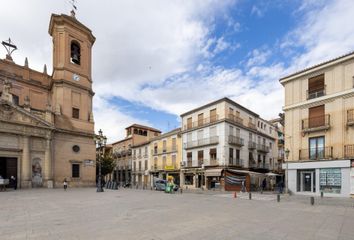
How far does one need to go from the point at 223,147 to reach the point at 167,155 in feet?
37.9

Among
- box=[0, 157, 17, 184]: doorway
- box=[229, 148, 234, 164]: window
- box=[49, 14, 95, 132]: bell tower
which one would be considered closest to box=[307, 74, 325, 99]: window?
box=[229, 148, 234, 164]: window

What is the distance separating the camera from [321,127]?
2095cm

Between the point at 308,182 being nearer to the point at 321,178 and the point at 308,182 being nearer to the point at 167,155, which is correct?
the point at 321,178

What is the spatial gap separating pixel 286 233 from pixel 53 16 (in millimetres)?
33490

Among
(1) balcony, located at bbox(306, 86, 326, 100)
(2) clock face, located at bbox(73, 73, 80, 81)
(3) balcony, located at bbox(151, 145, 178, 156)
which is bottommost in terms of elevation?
(3) balcony, located at bbox(151, 145, 178, 156)

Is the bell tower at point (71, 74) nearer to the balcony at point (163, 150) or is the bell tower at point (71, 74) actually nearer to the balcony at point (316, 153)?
the balcony at point (163, 150)

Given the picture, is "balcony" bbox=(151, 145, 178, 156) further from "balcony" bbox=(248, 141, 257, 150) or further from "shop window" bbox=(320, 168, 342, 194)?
"shop window" bbox=(320, 168, 342, 194)

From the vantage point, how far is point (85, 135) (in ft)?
106

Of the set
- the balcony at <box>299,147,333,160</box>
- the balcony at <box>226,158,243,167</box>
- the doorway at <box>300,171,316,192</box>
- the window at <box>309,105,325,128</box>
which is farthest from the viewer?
the balcony at <box>226,158,243,167</box>

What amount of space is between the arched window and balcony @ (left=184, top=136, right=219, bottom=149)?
17.8 m

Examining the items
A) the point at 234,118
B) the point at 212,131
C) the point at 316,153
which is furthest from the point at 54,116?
the point at 316,153

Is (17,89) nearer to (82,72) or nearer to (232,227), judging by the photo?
(82,72)

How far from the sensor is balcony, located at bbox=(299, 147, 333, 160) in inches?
806

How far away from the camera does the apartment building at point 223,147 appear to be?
30.5 meters
